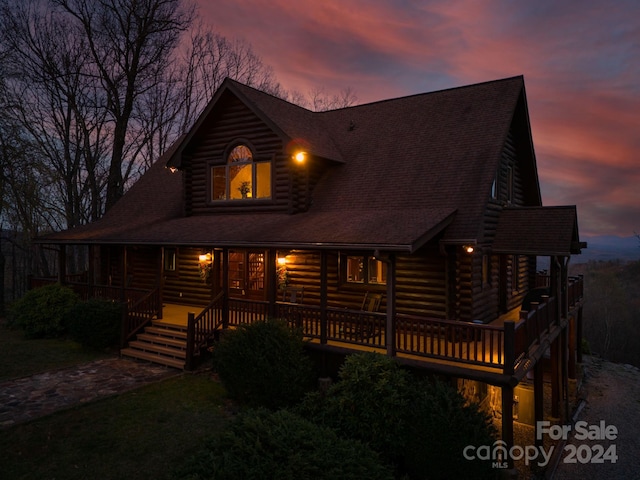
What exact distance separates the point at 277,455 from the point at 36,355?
39.4 ft

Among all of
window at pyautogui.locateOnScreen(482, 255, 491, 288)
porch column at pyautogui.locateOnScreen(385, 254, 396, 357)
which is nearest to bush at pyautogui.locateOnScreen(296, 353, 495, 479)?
porch column at pyautogui.locateOnScreen(385, 254, 396, 357)

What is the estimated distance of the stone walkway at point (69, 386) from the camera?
9.69 metres

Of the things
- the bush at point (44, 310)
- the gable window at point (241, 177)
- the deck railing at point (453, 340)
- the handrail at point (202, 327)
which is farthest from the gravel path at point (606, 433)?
the bush at point (44, 310)

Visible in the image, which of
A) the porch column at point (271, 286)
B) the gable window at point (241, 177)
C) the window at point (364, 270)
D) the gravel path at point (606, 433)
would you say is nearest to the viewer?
the gravel path at point (606, 433)

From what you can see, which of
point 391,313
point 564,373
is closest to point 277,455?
point 391,313

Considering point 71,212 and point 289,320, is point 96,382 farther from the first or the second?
point 71,212

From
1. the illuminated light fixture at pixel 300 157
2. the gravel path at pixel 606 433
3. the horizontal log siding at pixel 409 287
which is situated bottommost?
the gravel path at pixel 606 433

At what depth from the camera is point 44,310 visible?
1666cm

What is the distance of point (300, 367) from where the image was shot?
33.6ft

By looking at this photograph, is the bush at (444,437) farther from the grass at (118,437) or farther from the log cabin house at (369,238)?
the grass at (118,437)

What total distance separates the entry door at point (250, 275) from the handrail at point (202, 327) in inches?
102

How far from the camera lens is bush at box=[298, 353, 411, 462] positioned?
8211 millimetres

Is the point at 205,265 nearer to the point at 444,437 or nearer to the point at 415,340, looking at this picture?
the point at 415,340

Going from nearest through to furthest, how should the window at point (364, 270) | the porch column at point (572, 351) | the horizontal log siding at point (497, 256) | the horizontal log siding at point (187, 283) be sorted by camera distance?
the horizontal log siding at point (497, 256) → the window at point (364, 270) → the porch column at point (572, 351) → the horizontal log siding at point (187, 283)
